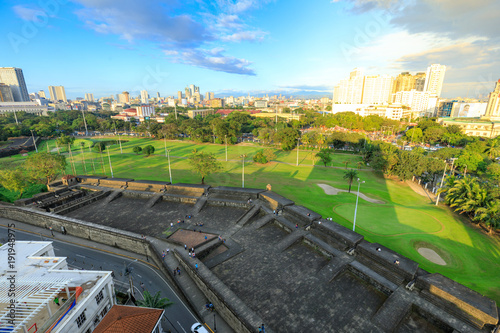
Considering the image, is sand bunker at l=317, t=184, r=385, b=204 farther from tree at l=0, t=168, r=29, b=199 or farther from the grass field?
tree at l=0, t=168, r=29, b=199

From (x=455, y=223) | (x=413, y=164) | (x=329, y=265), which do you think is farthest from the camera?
(x=413, y=164)

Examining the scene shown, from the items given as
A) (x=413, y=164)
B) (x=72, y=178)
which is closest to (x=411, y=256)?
(x=413, y=164)

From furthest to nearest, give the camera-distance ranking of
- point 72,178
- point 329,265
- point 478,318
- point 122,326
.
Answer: point 72,178 < point 329,265 < point 478,318 < point 122,326

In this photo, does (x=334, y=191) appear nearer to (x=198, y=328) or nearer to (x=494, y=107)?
(x=198, y=328)

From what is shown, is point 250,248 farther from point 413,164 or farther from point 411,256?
point 413,164

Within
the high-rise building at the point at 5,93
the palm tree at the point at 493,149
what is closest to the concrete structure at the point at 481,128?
the palm tree at the point at 493,149
